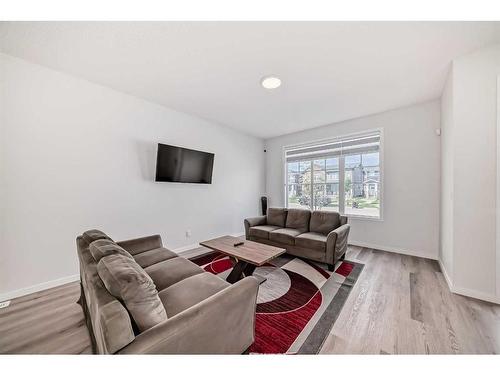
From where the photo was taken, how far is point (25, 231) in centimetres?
213

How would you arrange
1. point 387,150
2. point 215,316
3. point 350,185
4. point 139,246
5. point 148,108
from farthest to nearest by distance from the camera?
point 350,185, point 387,150, point 148,108, point 139,246, point 215,316

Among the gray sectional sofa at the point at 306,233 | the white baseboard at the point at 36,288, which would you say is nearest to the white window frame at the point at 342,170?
the gray sectional sofa at the point at 306,233

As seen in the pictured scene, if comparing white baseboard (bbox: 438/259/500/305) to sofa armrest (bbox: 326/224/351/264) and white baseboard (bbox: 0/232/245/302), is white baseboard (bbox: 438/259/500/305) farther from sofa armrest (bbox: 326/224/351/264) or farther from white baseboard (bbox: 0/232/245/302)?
white baseboard (bbox: 0/232/245/302)

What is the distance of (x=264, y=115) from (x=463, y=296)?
374cm

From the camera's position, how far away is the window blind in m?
3.78

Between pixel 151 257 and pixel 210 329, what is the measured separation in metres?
1.33

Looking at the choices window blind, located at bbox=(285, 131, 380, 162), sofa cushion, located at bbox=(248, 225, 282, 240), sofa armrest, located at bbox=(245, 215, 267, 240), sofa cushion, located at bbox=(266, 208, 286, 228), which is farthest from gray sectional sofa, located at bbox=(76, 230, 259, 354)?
window blind, located at bbox=(285, 131, 380, 162)

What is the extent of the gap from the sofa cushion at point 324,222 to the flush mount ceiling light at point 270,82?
88.3 inches

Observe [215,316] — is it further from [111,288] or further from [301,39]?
[301,39]

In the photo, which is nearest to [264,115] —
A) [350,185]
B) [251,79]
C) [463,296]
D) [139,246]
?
[251,79]

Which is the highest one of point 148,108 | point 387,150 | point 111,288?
point 148,108

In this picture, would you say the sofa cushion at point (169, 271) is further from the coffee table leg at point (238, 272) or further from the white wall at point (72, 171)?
the white wall at point (72, 171)

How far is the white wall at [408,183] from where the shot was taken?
3170 millimetres

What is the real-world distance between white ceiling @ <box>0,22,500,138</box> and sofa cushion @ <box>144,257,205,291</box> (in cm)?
221
